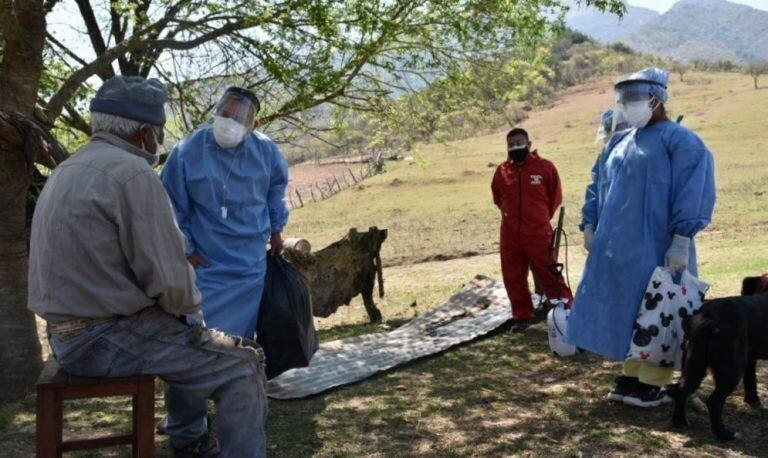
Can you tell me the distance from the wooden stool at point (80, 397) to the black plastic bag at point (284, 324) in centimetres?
151

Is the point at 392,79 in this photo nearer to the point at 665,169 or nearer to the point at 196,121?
the point at 196,121

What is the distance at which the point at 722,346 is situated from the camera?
13.9 ft

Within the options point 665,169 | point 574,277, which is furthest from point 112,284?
point 574,277

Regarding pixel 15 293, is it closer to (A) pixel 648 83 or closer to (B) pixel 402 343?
(B) pixel 402 343

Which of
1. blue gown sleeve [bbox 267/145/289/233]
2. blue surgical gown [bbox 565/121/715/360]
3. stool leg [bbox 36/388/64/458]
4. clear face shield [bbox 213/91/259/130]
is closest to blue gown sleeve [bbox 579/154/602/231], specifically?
blue surgical gown [bbox 565/121/715/360]


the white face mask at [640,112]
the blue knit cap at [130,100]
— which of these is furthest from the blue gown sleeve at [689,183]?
the blue knit cap at [130,100]

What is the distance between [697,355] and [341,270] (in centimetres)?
475

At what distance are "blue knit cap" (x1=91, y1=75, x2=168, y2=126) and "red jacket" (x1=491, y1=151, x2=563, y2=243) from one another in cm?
476

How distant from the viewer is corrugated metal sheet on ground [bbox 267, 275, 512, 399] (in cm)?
583

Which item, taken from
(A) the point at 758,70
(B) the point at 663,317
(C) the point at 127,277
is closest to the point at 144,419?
(C) the point at 127,277

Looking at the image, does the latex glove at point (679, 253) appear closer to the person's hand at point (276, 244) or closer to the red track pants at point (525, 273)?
the person's hand at point (276, 244)

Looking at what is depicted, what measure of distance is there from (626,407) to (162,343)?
294 centimetres

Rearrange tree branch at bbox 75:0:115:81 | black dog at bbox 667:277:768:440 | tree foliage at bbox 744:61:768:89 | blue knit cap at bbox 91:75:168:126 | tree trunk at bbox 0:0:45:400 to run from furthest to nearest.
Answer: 1. tree foliage at bbox 744:61:768:89
2. tree branch at bbox 75:0:115:81
3. tree trunk at bbox 0:0:45:400
4. black dog at bbox 667:277:768:440
5. blue knit cap at bbox 91:75:168:126

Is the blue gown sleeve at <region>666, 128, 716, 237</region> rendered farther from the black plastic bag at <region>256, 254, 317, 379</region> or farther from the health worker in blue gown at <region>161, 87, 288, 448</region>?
the health worker in blue gown at <region>161, 87, 288, 448</region>
